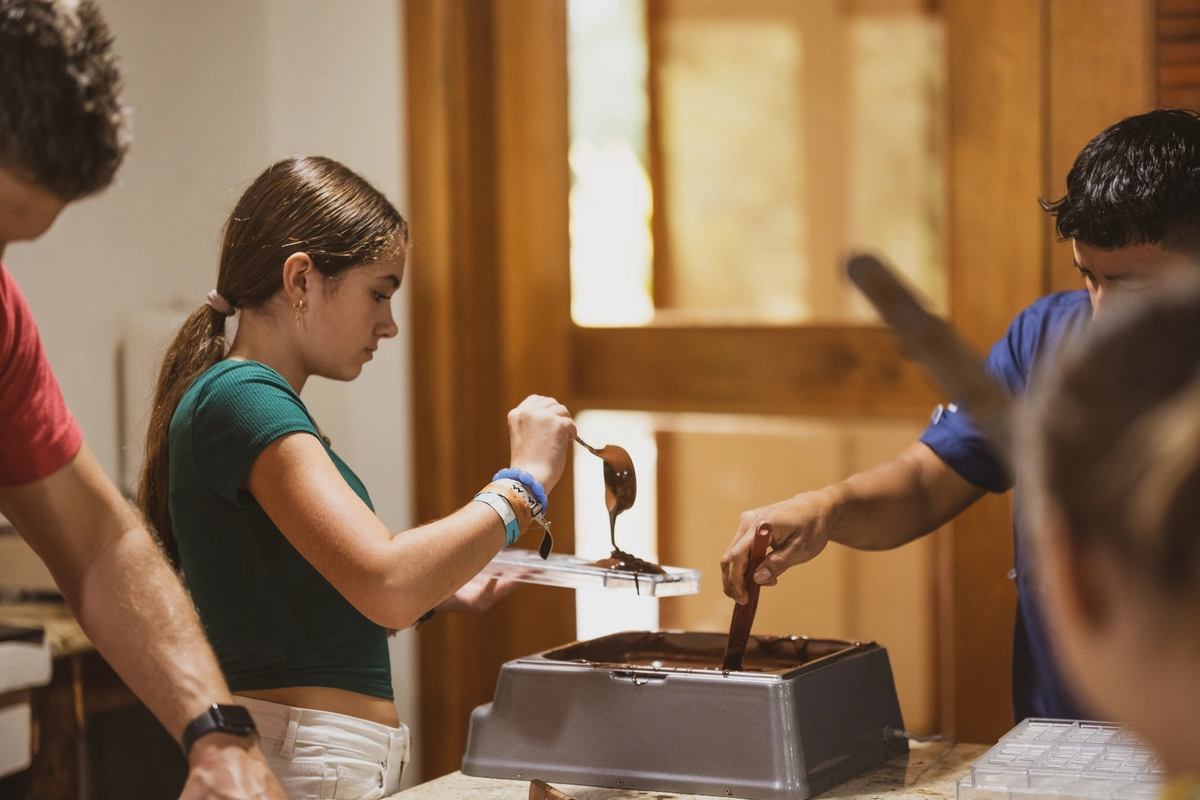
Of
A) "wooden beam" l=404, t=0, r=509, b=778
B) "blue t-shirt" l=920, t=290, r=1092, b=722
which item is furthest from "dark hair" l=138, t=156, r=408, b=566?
"wooden beam" l=404, t=0, r=509, b=778

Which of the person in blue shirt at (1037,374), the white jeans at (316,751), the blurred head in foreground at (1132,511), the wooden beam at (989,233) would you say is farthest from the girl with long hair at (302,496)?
the wooden beam at (989,233)

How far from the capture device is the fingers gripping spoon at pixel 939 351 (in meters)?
0.81

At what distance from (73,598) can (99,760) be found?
1.34 metres

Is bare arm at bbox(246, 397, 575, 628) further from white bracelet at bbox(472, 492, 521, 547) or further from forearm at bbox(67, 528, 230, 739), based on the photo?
forearm at bbox(67, 528, 230, 739)

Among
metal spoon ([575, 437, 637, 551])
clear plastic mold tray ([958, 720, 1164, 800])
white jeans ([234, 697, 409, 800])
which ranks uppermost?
metal spoon ([575, 437, 637, 551])

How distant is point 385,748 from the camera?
1.38 meters

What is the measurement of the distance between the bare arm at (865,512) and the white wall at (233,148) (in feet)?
4.40

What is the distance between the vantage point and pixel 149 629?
1.14 m

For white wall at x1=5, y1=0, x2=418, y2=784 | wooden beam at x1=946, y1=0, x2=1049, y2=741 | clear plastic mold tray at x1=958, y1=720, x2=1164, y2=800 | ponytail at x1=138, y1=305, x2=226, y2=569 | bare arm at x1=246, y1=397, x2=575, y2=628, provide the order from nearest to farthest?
clear plastic mold tray at x1=958, y1=720, x2=1164, y2=800 → bare arm at x1=246, y1=397, x2=575, y2=628 → ponytail at x1=138, y1=305, x2=226, y2=569 → wooden beam at x1=946, y1=0, x2=1049, y2=741 → white wall at x1=5, y1=0, x2=418, y2=784

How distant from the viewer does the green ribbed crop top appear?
130 centimetres

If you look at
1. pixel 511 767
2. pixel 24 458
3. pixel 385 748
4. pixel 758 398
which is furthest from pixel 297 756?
pixel 758 398

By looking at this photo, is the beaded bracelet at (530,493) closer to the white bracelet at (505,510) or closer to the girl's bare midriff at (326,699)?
the white bracelet at (505,510)

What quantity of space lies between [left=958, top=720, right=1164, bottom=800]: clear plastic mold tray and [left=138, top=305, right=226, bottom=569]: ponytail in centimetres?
96

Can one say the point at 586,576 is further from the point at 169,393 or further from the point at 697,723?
the point at 169,393
